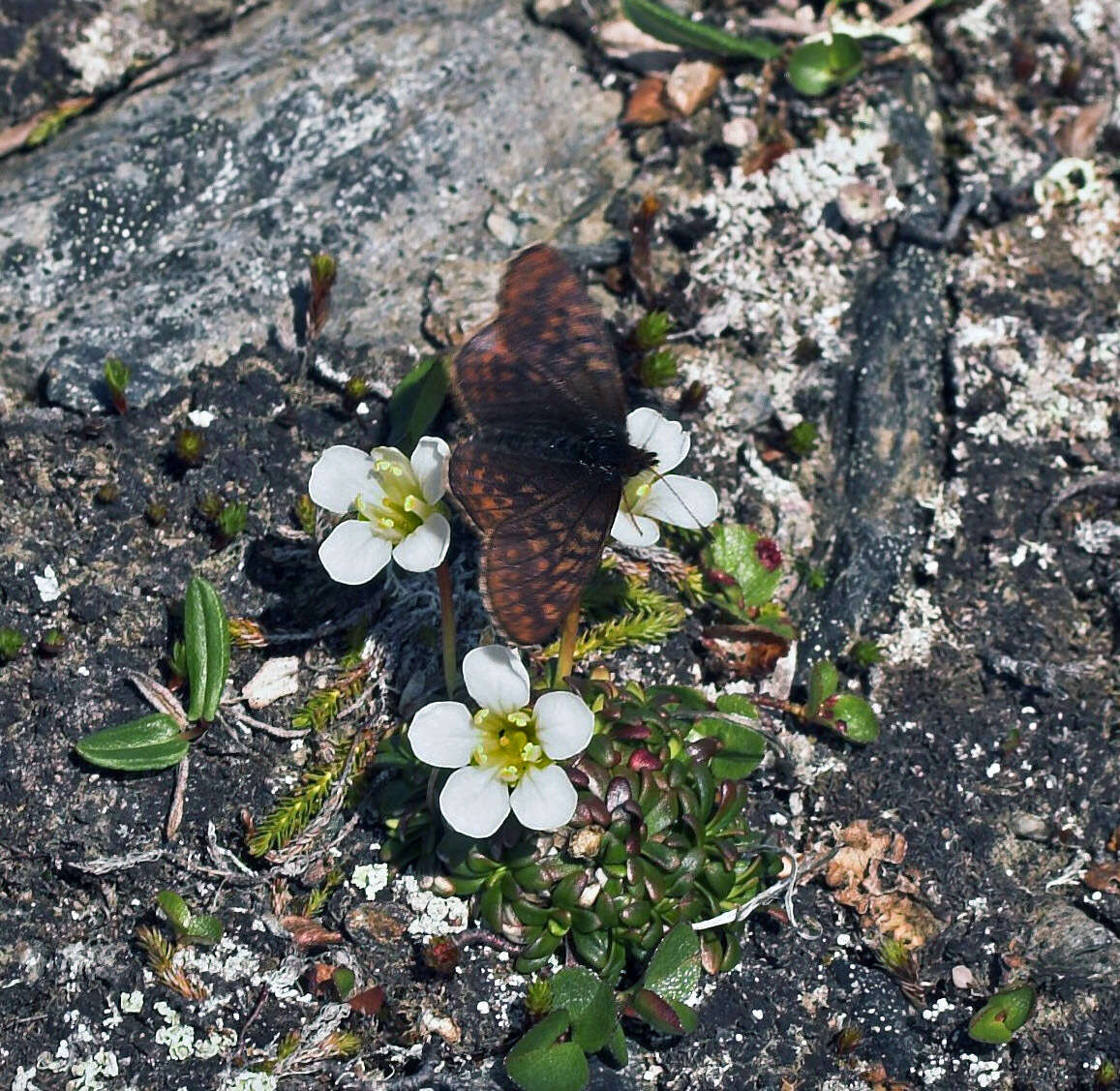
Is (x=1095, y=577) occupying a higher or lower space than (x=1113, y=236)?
lower

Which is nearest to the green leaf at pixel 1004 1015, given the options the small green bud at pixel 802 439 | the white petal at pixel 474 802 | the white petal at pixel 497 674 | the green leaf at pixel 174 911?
the white petal at pixel 474 802

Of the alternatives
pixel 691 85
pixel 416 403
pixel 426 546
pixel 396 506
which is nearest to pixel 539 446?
pixel 426 546

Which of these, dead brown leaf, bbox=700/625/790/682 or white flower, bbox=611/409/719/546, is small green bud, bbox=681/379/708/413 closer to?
white flower, bbox=611/409/719/546

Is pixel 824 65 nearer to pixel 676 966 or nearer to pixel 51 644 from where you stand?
pixel 676 966

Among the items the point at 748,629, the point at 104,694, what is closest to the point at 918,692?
the point at 748,629

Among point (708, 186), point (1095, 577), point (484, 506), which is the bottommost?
point (1095, 577)

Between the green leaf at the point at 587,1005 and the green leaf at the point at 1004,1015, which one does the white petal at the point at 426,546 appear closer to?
the green leaf at the point at 587,1005

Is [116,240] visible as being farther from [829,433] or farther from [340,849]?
[829,433]
